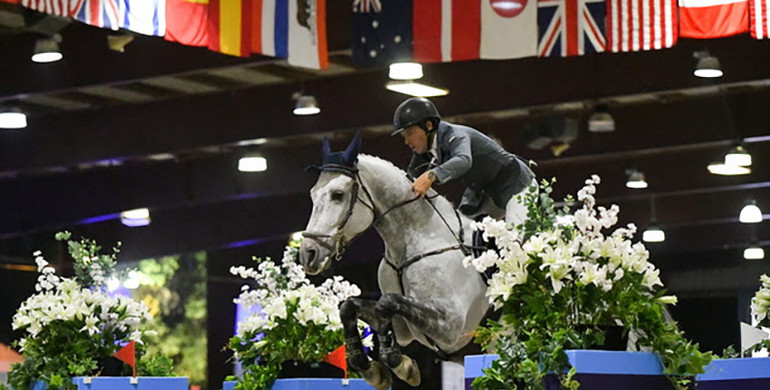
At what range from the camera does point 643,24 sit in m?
12.3

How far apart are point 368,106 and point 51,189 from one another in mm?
6402

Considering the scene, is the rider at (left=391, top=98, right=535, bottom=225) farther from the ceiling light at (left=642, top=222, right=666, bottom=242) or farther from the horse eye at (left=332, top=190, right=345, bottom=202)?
the ceiling light at (left=642, top=222, right=666, bottom=242)

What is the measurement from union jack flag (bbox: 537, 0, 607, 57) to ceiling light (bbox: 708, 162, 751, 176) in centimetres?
809

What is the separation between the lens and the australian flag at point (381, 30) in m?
12.7

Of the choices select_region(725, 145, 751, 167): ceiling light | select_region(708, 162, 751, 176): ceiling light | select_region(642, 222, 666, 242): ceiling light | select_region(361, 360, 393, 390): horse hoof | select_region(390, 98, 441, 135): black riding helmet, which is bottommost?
select_region(361, 360, 393, 390): horse hoof

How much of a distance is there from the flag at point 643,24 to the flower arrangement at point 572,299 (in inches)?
238

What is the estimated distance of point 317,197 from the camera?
8078 mm

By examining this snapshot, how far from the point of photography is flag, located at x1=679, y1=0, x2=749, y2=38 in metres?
12.0

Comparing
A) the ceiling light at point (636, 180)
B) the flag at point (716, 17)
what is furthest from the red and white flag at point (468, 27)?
the ceiling light at point (636, 180)

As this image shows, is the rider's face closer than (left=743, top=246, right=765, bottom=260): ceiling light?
Yes

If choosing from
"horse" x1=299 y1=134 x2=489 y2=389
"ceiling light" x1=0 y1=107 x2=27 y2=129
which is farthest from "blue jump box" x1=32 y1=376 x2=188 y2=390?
"ceiling light" x1=0 y1=107 x2=27 y2=129

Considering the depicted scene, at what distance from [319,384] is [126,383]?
1119 mm

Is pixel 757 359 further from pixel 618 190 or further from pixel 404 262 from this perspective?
pixel 618 190

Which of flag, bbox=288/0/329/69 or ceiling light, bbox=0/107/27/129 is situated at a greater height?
ceiling light, bbox=0/107/27/129
